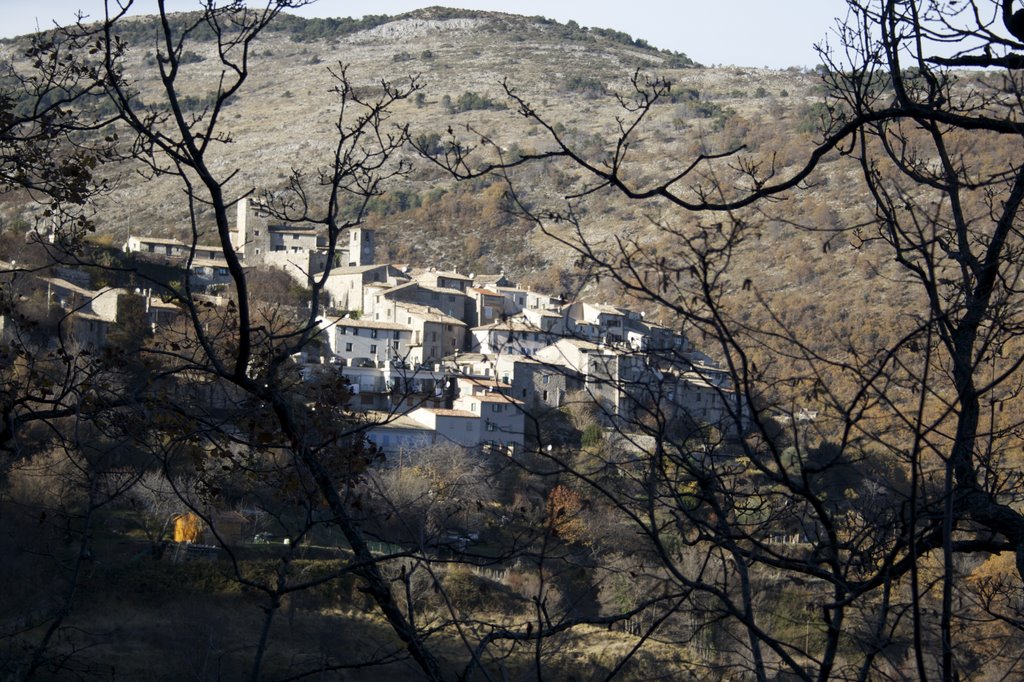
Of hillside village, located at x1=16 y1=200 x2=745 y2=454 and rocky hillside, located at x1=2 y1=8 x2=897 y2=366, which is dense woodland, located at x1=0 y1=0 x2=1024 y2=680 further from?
hillside village, located at x1=16 y1=200 x2=745 y2=454

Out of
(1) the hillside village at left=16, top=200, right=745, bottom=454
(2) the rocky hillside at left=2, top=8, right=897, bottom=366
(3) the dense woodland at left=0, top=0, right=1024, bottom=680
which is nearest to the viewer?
(3) the dense woodland at left=0, top=0, right=1024, bottom=680

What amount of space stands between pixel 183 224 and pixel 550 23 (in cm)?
8606

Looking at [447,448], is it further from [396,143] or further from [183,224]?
[183,224]

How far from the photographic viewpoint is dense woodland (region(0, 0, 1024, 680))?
2.72 metres

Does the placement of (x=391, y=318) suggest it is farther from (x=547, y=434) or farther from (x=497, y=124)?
(x=497, y=124)

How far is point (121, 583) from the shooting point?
2280 cm

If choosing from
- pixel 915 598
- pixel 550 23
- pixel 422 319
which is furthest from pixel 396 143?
pixel 550 23

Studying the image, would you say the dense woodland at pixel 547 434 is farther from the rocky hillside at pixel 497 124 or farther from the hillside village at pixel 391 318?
the hillside village at pixel 391 318

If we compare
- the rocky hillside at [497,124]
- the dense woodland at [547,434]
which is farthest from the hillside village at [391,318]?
the rocky hillside at [497,124]

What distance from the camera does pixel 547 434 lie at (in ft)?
23.5

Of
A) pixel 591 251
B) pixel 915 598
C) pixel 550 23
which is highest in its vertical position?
pixel 550 23

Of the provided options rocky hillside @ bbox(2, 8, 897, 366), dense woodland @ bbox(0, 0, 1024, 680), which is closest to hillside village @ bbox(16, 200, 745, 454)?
dense woodland @ bbox(0, 0, 1024, 680)

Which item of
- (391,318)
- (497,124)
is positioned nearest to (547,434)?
(391,318)

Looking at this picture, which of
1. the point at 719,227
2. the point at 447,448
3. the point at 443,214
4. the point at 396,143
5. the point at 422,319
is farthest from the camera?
the point at 443,214
